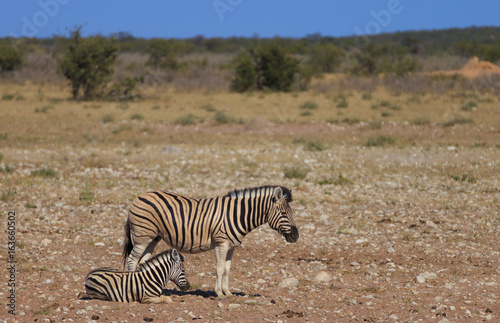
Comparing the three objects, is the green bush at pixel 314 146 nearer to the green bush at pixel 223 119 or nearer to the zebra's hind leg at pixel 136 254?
the green bush at pixel 223 119

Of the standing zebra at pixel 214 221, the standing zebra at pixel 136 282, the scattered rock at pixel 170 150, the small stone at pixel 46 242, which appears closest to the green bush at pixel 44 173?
the scattered rock at pixel 170 150

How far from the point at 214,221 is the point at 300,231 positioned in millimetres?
3606

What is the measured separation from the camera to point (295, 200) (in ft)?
38.2

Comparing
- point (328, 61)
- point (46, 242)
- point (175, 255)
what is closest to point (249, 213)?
point (175, 255)

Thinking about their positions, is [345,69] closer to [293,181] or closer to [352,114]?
[352,114]

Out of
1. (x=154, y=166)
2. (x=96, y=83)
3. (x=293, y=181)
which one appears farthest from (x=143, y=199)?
(x=96, y=83)

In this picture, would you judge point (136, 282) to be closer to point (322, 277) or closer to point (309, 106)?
point (322, 277)

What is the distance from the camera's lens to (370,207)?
A: 36.8 ft

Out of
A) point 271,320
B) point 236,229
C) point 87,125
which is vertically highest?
point 87,125

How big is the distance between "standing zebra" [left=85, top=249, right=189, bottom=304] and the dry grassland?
0.13 metres

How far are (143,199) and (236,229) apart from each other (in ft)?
3.57

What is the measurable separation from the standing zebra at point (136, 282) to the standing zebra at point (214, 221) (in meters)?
0.26

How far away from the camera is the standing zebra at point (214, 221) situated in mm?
6406

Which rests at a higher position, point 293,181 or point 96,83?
point 96,83
